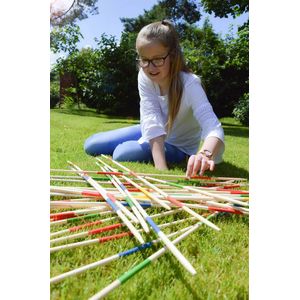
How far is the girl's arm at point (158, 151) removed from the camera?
4.69 feet

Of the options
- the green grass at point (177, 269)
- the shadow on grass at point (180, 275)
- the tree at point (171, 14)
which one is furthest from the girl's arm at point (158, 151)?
the shadow on grass at point (180, 275)

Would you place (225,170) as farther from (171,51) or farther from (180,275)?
(180,275)

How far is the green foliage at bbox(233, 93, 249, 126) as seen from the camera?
1.29 m

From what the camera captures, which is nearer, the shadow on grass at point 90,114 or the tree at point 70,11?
the tree at point 70,11

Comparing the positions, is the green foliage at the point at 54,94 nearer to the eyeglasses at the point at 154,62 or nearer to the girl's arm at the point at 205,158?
the eyeglasses at the point at 154,62

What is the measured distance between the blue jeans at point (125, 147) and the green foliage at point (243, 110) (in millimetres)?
380

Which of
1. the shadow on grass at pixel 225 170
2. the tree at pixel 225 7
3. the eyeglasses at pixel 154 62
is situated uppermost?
the tree at pixel 225 7

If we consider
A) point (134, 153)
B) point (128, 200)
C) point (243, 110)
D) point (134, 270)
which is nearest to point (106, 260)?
point (134, 270)

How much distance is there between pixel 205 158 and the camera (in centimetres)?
97

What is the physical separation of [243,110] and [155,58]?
0.38 meters

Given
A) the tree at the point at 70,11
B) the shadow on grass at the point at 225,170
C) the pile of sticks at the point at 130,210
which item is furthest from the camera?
the shadow on grass at the point at 225,170

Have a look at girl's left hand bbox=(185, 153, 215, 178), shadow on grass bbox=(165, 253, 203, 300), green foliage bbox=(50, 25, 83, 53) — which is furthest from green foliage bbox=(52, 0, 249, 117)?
shadow on grass bbox=(165, 253, 203, 300)

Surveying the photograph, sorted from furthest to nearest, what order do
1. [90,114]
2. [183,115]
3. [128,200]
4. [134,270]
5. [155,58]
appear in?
[90,114], [183,115], [155,58], [128,200], [134,270]
